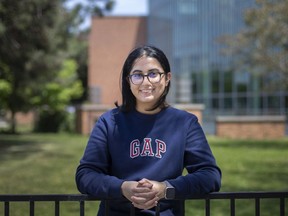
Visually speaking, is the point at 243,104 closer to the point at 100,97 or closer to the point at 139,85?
the point at 100,97

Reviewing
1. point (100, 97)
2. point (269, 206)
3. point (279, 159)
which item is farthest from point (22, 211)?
point (100, 97)

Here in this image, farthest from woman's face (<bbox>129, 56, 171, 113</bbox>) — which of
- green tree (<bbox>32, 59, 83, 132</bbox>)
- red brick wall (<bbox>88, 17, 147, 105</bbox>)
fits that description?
red brick wall (<bbox>88, 17, 147, 105</bbox>)

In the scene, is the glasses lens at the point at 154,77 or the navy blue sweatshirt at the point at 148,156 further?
the glasses lens at the point at 154,77

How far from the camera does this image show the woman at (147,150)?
7.32ft

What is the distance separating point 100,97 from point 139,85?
36.5 m

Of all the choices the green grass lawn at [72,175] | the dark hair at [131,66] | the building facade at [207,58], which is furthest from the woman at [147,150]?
the building facade at [207,58]

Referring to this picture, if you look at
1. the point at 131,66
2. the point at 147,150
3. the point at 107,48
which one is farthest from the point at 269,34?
the point at 107,48

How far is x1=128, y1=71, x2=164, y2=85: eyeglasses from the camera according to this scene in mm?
2369

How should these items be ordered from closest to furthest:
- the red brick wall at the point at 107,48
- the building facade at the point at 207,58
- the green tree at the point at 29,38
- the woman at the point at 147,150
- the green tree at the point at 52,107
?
the woman at the point at 147,150
the green tree at the point at 29,38
the green tree at the point at 52,107
the building facade at the point at 207,58
the red brick wall at the point at 107,48

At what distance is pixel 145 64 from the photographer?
2.38 meters

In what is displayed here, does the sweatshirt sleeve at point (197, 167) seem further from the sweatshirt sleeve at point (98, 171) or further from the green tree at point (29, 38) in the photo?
the green tree at point (29, 38)

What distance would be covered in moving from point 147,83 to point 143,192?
0.56 metres

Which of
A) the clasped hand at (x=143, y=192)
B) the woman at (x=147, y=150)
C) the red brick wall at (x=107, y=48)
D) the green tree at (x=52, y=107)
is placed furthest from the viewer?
the red brick wall at (x=107, y=48)

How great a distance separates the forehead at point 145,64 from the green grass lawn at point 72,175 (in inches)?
179
